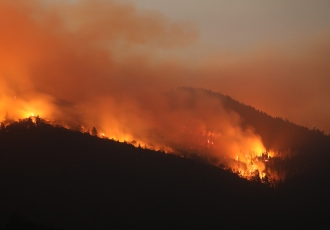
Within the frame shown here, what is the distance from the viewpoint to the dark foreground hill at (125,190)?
89125 mm

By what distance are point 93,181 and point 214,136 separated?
242ft

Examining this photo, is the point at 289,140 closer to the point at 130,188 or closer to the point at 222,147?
the point at 222,147

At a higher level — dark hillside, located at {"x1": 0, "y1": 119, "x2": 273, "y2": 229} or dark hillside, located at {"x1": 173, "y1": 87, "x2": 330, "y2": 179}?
dark hillside, located at {"x1": 173, "y1": 87, "x2": 330, "y2": 179}

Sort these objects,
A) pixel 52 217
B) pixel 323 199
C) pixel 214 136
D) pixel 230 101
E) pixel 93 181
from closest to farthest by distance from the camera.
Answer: pixel 52 217 < pixel 93 181 < pixel 323 199 < pixel 214 136 < pixel 230 101

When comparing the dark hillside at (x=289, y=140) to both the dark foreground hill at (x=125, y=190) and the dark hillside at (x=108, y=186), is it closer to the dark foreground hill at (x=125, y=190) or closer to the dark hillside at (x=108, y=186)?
the dark foreground hill at (x=125, y=190)

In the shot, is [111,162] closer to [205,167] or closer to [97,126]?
[205,167]

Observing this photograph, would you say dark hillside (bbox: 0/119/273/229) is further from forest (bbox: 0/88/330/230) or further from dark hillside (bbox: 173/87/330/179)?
dark hillside (bbox: 173/87/330/179)

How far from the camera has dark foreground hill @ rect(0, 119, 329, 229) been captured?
292 feet

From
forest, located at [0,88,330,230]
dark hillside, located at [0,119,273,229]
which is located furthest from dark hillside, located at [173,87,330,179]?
dark hillside, located at [0,119,273,229]

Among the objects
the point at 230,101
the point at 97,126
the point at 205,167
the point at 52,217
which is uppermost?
the point at 230,101

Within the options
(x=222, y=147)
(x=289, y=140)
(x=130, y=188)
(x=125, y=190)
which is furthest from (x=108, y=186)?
(x=289, y=140)

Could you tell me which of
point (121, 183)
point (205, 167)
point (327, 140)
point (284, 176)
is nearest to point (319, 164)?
point (284, 176)

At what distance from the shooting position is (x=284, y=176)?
413ft

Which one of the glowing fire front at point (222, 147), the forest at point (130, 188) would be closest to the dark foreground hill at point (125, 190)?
the forest at point (130, 188)
